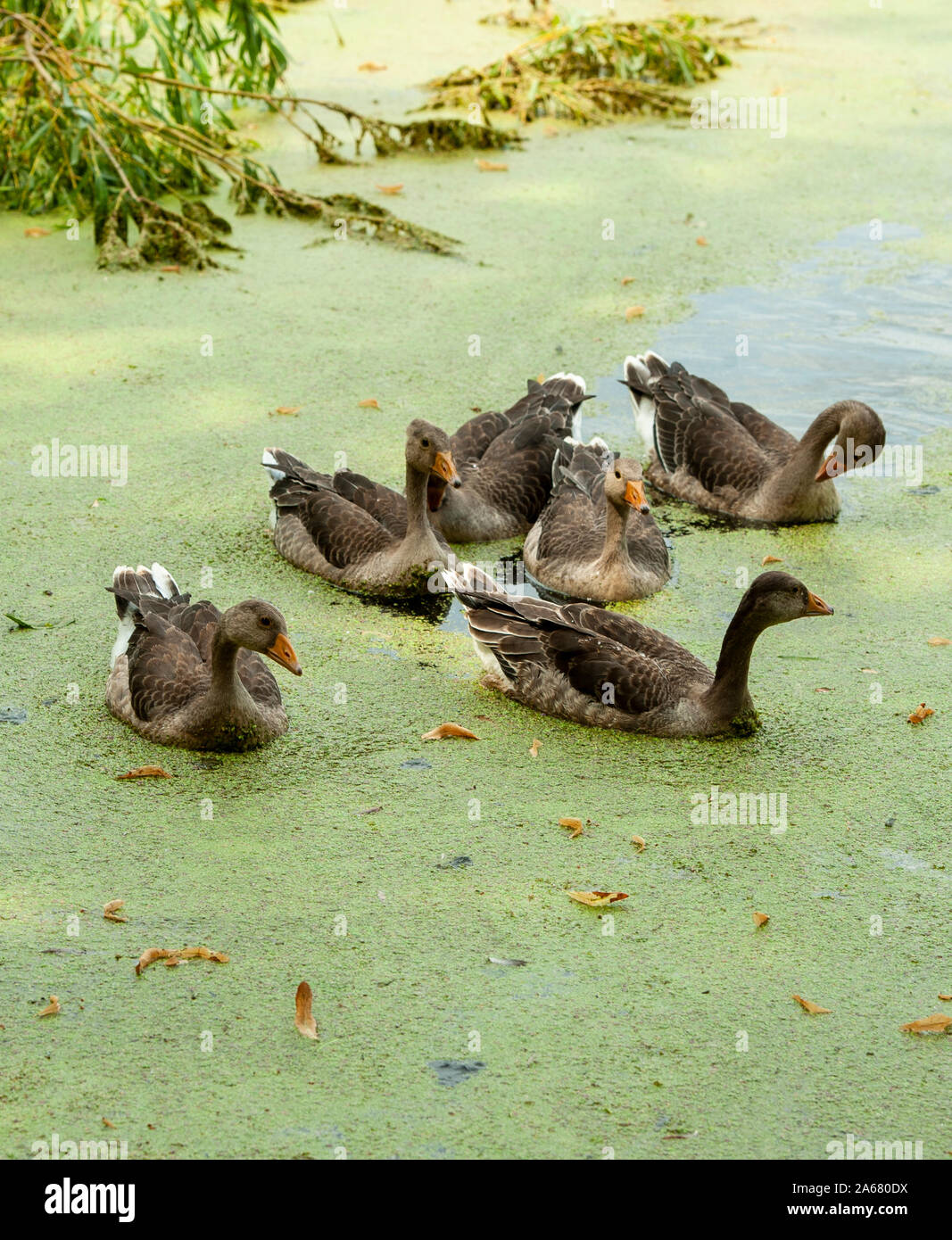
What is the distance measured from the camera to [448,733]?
5.01 metres

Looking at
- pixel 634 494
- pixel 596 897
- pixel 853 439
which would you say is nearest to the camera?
pixel 596 897

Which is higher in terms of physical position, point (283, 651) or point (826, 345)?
point (826, 345)

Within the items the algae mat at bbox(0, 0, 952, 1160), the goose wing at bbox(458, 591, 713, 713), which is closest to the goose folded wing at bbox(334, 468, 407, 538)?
the algae mat at bbox(0, 0, 952, 1160)

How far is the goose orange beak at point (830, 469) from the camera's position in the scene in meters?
6.46

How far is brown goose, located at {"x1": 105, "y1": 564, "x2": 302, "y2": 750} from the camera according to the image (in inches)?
185

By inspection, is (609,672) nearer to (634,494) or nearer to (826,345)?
(634,494)

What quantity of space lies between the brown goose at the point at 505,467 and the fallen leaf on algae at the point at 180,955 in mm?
2801

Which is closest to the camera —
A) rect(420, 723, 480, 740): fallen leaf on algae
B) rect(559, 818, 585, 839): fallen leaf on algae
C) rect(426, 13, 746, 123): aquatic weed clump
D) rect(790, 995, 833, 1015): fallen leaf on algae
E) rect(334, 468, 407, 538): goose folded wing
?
rect(790, 995, 833, 1015): fallen leaf on algae

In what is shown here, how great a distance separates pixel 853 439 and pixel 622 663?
2044 millimetres

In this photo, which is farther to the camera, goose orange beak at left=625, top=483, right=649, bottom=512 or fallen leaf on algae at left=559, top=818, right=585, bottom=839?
goose orange beak at left=625, top=483, right=649, bottom=512

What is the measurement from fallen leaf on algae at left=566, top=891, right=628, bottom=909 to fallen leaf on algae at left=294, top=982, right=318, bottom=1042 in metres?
0.82

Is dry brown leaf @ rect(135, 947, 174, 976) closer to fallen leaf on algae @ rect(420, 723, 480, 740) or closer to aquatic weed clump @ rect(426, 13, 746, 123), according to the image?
fallen leaf on algae @ rect(420, 723, 480, 740)

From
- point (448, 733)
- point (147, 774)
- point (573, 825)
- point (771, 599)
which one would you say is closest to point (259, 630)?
point (147, 774)
